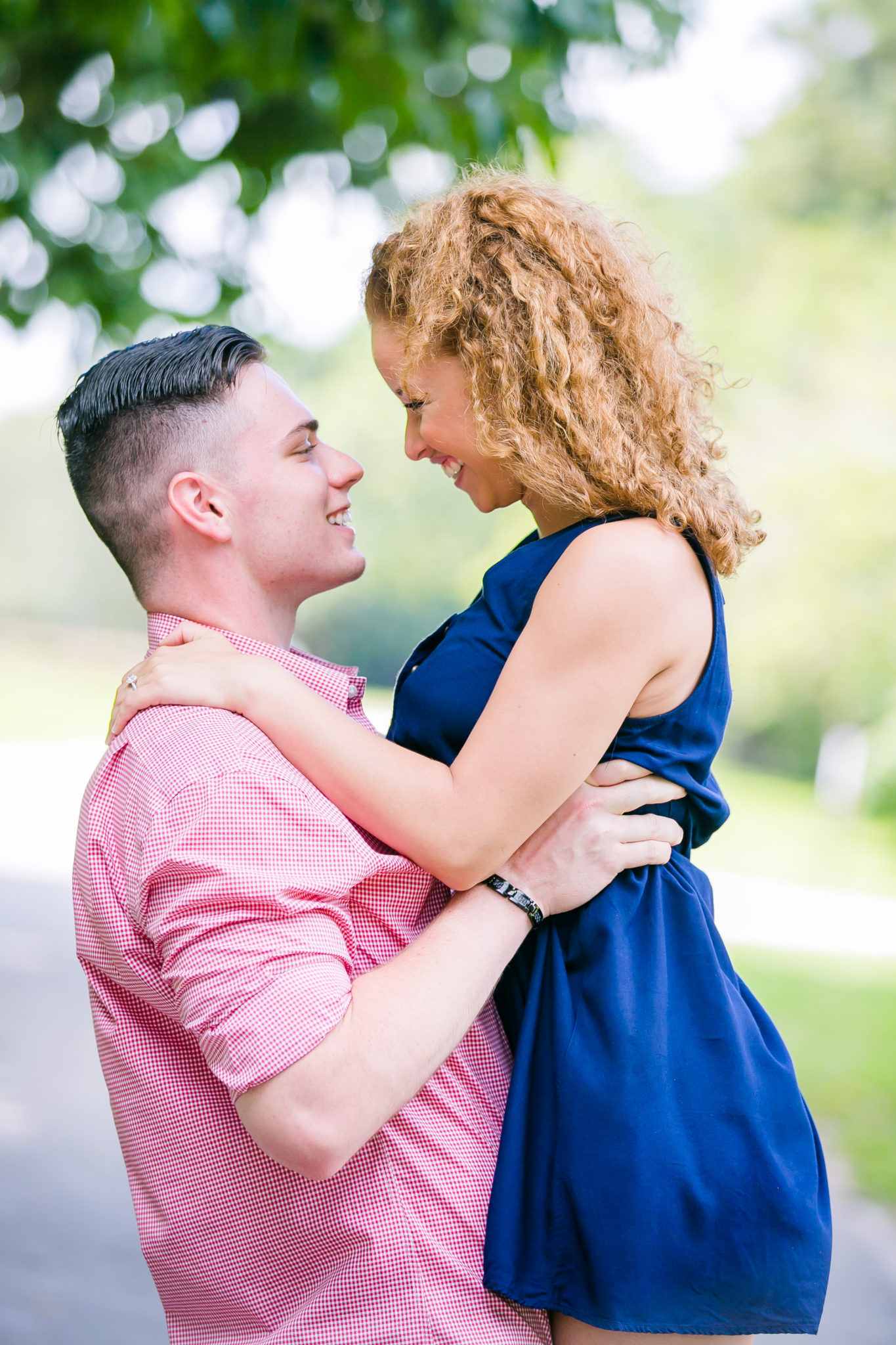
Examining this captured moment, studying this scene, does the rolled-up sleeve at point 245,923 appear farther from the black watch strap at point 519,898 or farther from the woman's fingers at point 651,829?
the woman's fingers at point 651,829

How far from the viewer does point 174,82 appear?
4.54 meters

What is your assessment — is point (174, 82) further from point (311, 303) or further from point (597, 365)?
point (311, 303)

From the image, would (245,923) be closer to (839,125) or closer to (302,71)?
(302,71)

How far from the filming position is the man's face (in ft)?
6.81

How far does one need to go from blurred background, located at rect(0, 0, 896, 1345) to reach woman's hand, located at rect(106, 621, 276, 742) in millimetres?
883

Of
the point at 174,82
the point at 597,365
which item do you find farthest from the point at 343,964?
the point at 174,82

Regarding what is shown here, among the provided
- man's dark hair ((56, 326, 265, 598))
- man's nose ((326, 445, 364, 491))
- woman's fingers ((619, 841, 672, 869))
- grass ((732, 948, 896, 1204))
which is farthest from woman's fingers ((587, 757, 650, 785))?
grass ((732, 948, 896, 1204))

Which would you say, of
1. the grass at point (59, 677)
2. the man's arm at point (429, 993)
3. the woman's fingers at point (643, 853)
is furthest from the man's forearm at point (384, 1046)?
the grass at point (59, 677)

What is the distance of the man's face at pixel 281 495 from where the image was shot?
207 cm

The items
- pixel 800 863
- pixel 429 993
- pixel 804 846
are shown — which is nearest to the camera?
pixel 429 993

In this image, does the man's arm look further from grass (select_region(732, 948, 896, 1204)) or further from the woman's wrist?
grass (select_region(732, 948, 896, 1204))

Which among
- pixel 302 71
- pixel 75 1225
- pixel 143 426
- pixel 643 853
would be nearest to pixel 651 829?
pixel 643 853

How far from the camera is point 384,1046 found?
1549 millimetres

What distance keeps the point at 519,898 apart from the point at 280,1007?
45cm
